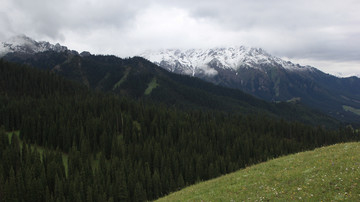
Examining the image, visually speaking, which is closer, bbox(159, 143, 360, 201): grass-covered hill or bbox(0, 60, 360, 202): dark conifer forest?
bbox(159, 143, 360, 201): grass-covered hill

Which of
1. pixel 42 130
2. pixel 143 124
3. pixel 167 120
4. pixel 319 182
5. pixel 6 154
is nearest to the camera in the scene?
pixel 319 182

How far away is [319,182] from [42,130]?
14037cm

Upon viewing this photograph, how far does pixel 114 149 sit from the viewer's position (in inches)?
4833

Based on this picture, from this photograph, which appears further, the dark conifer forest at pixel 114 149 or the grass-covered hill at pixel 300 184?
the dark conifer forest at pixel 114 149

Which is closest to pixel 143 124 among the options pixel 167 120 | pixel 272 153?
pixel 167 120

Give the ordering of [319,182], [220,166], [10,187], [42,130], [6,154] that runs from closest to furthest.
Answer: [319,182] < [10,187] < [6,154] < [220,166] < [42,130]

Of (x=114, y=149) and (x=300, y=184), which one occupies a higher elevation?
(x=300, y=184)

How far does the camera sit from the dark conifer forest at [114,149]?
83250 millimetres

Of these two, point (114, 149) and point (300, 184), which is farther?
point (114, 149)

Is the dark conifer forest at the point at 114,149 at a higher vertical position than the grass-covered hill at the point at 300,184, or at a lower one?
lower

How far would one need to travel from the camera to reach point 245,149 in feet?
458

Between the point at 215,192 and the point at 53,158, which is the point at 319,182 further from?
the point at 53,158

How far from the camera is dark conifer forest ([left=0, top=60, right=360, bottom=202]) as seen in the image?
83250mm

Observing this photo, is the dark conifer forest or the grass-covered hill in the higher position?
the grass-covered hill
